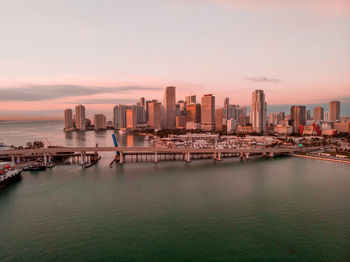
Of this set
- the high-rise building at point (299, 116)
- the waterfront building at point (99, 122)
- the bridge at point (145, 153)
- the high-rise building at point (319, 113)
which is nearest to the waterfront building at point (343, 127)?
the high-rise building at point (299, 116)

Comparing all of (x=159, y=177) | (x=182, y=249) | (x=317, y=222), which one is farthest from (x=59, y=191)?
(x=317, y=222)

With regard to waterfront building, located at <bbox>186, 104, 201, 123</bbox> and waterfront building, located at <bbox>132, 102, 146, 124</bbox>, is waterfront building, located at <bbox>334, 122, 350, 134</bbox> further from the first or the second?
waterfront building, located at <bbox>132, 102, 146, 124</bbox>

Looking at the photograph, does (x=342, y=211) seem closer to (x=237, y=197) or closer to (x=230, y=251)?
(x=237, y=197)

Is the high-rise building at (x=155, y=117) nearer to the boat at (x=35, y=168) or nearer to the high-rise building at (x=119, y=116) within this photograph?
the high-rise building at (x=119, y=116)

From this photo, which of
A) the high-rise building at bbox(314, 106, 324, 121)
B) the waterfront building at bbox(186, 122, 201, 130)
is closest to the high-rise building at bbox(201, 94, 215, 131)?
the waterfront building at bbox(186, 122, 201, 130)

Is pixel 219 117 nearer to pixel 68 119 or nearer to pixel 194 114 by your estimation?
pixel 194 114

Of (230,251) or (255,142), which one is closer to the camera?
(230,251)

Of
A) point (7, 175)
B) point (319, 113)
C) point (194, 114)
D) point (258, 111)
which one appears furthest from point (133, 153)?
point (319, 113)
